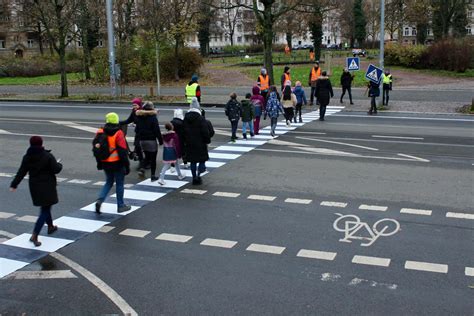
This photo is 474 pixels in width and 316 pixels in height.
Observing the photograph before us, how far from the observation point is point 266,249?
7586 millimetres

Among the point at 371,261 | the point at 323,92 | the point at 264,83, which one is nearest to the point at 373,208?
the point at 371,261

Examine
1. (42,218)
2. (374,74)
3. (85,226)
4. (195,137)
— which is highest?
(374,74)

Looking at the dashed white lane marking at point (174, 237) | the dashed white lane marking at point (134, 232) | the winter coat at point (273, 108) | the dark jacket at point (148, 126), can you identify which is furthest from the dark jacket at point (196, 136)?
the winter coat at point (273, 108)

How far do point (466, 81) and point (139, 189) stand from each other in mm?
32899

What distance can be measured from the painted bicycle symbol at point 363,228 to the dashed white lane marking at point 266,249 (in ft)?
3.21

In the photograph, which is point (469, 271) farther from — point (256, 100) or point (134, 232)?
point (256, 100)

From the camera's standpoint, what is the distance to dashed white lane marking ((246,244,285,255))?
750 centimetres

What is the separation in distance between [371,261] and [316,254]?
0.72 metres

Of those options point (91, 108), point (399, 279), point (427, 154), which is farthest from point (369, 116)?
point (399, 279)

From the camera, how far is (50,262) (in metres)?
7.41

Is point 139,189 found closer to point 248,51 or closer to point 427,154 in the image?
point 427,154

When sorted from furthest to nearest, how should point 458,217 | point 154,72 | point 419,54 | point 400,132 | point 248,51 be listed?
point 248,51 → point 419,54 → point 154,72 → point 400,132 → point 458,217

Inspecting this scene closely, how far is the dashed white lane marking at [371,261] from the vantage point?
698 cm

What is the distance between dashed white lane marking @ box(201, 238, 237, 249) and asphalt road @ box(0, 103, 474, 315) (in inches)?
1.2
